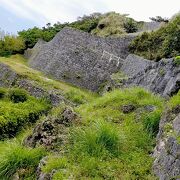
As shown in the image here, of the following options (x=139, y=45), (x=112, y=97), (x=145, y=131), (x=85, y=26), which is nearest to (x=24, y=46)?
(x=85, y=26)

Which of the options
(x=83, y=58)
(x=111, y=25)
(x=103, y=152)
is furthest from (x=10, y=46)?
(x=103, y=152)

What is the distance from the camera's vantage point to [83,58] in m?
36.1

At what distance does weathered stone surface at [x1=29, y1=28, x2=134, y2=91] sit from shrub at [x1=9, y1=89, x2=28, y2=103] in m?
7.74

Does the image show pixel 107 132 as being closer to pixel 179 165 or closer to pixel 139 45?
pixel 179 165

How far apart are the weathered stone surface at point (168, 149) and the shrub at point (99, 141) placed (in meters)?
1.10

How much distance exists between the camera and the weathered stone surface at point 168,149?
10.2 meters

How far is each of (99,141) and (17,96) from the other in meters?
16.7

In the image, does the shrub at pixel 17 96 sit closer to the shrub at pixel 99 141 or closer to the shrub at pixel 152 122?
the shrub at pixel 152 122

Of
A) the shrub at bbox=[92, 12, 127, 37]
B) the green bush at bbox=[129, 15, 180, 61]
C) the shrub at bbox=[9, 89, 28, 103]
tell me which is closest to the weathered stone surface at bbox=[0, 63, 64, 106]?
the shrub at bbox=[9, 89, 28, 103]

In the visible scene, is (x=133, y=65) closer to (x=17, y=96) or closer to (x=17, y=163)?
(x=17, y=96)

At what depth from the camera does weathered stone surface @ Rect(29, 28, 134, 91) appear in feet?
117

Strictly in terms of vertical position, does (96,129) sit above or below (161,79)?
below

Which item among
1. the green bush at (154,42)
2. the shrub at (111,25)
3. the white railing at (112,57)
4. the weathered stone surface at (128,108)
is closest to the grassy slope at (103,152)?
the weathered stone surface at (128,108)

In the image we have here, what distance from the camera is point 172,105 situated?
12.9 metres
